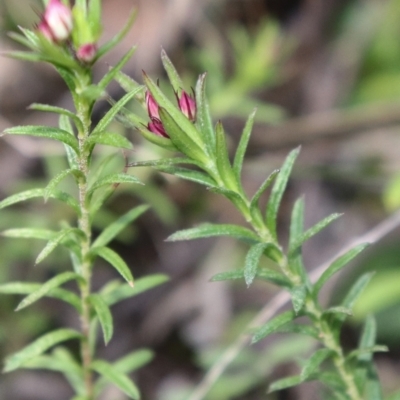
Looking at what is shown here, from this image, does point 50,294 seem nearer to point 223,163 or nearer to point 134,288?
point 134,288

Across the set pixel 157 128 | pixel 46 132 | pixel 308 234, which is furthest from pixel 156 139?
pixel 308 234

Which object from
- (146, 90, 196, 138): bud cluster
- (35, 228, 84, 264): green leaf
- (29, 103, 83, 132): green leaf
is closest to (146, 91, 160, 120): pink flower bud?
(146, 90, 196, 138): bud cluster

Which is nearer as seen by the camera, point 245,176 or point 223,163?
point 223,163

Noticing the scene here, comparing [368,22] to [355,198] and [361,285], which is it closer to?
[355,198]

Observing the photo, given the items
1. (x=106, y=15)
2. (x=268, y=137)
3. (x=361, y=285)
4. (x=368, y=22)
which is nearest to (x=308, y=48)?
(x=368, y=22)

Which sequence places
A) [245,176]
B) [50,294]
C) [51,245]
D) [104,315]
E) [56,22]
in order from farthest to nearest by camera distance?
[245,176]
[50,294]
[104,315]
[51,245]
[56,22]

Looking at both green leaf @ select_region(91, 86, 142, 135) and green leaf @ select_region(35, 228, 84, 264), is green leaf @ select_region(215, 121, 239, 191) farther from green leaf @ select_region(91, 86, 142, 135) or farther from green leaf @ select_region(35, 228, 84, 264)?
green leaf @ select_region(35, 228, 84, 264)
